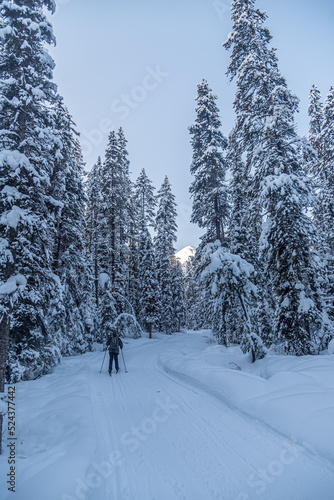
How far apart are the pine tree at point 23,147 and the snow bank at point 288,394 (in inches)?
246

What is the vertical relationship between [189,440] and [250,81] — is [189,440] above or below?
below

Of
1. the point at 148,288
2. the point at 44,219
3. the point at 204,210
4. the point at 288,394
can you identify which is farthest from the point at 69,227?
the point at 148,288

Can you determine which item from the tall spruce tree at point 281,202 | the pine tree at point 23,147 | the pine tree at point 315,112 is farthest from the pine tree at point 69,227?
the pine tree at point 315,112

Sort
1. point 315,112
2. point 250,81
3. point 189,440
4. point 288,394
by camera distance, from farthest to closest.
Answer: point 315,112
point 250,81
point 288,394
point 189,440

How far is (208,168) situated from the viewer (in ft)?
55.9

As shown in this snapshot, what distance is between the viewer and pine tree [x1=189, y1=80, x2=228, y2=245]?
16500 millimetres

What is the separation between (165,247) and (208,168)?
1703 centimetres

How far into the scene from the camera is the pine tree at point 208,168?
1650cm

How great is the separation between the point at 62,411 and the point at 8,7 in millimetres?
12095

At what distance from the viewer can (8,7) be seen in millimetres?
7570

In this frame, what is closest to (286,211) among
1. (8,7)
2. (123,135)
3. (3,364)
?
(3,364)

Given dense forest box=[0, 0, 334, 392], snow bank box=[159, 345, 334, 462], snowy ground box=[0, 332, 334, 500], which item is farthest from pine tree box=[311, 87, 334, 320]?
snowy ground box=[0, 332, 334, 500]

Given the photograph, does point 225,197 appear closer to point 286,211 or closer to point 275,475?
point 286,211

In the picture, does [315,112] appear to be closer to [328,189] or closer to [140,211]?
[328,189]
